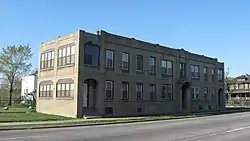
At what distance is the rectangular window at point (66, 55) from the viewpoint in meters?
32.4

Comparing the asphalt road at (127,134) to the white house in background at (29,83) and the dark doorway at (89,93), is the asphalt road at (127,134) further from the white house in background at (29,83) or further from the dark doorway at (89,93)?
the white house in background at (29,83)

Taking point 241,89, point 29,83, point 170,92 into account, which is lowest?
point 170,92

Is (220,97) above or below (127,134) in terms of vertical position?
above

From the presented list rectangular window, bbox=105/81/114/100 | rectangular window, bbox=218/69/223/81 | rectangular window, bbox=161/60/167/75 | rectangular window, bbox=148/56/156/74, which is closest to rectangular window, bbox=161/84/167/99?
rectangular window, bbox=161/60/167/75

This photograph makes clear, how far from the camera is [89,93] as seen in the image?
33000 mm

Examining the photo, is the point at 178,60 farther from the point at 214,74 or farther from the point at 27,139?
the point at 27,139

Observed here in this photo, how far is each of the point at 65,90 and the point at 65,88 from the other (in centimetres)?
20

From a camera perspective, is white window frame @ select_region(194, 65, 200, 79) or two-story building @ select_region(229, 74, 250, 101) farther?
two-story building @ select_region(229, 74, 250, 101)

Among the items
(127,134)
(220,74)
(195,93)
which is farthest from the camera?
(220,74)

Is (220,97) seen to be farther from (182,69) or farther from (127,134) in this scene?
(127,134)

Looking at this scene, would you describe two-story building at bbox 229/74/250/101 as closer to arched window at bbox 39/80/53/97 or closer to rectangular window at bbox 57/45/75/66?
arched window at bbox 39/80/53/97

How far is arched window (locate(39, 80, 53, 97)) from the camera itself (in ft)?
118

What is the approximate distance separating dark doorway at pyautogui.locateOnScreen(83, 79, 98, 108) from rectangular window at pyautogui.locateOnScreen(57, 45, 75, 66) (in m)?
2.65

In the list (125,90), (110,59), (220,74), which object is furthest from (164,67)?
(220,74)
